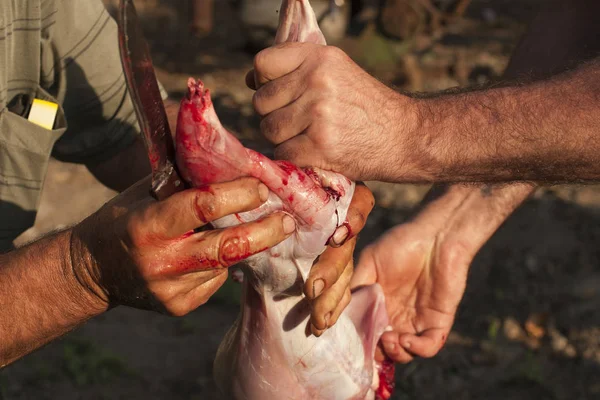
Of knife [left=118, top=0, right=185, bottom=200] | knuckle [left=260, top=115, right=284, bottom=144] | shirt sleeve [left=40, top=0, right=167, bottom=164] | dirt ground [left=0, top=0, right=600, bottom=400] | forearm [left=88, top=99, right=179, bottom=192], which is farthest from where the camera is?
dirt ground [left=0, top=0, right=600, bottom=400]

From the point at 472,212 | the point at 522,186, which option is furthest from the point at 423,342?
the point at 522,186

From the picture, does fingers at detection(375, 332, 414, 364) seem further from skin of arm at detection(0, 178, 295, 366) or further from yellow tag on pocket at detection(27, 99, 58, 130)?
yellow tag on pocket at detection(27, 99, 58, 130)

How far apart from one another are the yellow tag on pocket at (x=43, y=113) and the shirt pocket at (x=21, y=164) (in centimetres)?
2

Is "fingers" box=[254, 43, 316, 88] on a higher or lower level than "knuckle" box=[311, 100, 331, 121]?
higher

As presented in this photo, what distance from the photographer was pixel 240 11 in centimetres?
808

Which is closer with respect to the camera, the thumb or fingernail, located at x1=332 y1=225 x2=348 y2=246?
fingernail, located at x1=332 y1=225 x2=348 y2=246

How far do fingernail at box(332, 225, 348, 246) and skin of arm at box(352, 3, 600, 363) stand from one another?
0.80 meters

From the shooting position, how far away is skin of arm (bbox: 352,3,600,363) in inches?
121

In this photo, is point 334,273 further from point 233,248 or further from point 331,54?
point 331,54

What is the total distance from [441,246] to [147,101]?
5.51 feet

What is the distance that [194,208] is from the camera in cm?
188

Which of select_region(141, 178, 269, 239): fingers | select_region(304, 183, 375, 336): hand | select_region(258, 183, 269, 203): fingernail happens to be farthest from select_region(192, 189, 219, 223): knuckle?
select_region(304, 183, 375, 336): hand

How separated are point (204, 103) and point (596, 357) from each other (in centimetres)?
366

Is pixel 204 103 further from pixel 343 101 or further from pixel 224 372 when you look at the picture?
pixel 224 372
